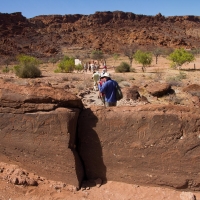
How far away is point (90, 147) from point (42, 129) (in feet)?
3.03

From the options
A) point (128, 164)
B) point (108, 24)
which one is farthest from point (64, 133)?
point (108, 24)

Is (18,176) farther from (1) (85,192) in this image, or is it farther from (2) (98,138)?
(2) (98,138)

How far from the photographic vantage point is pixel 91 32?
7669 cm

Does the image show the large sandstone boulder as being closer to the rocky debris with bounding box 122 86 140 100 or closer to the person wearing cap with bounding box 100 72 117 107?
the person wearing cap with bounding box 100 72 117 107

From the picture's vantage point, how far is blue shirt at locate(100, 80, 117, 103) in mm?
6371

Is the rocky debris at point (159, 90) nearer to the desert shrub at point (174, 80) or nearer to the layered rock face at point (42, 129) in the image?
the desert shrub at point (174, 80)

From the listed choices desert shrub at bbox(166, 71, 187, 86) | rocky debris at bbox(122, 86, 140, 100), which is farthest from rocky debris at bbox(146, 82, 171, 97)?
desert shrub at bbox(166, 71, 187, 86)

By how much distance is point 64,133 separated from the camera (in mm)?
4730

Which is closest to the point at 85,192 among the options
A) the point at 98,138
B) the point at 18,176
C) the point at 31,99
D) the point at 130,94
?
the point at 98,138

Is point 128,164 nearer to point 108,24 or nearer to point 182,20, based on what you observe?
point 108,24

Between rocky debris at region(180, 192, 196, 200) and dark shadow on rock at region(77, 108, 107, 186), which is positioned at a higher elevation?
dark shadow on rock at region(77, 108, 107, 186)

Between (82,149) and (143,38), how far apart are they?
6703 centimetres

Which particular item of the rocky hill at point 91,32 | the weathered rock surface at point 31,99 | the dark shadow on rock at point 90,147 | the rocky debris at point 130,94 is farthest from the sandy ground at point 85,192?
the rocky hill at point 91,32

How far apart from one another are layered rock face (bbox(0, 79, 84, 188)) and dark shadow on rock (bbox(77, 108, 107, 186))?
0.51 ft
